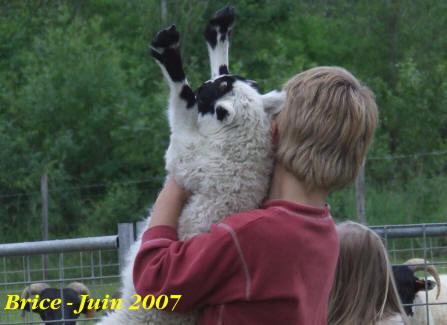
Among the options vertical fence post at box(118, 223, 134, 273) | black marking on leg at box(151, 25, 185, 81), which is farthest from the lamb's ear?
vertical fence post at box(118, 223, 134, 273)

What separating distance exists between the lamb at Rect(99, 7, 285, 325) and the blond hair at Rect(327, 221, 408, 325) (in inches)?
43.9

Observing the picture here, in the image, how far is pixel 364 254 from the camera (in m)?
3.32

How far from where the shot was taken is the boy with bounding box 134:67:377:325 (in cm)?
213

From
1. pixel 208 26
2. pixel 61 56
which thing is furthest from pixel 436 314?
pixel 61 56

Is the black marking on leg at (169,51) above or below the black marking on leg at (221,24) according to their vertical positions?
below

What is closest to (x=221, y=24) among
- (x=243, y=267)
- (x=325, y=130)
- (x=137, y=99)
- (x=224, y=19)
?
(x=224, y=19)

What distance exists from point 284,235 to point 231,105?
44cm

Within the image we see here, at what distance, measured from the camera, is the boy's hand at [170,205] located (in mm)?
2287

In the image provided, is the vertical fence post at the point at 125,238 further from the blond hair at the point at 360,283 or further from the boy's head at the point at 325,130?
the boy's head at the point at 325,130

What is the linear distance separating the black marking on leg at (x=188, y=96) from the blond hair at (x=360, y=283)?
1256 mm

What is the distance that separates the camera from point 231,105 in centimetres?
234

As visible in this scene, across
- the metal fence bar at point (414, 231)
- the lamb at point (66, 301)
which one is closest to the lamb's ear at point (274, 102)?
the metal fence bar at point (414, 231)

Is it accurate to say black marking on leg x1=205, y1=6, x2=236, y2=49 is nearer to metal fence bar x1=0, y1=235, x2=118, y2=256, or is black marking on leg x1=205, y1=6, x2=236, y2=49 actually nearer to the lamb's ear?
the lamb's ear

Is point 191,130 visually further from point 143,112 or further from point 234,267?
point 143,112
